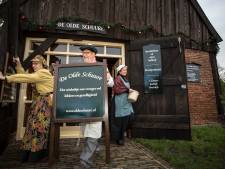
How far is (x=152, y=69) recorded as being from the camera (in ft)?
20.9

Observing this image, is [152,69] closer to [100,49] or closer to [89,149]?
[100,49]

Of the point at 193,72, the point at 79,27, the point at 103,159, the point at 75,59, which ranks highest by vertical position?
the point at 79,27

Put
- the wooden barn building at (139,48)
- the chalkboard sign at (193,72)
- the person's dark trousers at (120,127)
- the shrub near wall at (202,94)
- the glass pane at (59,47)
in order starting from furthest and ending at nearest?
the chalkboard sign at (193,72) → the shrub near wall at (202,94) → the glass pane at (59,47) → the wooden barn building at (139,48) → the person's dark trousers at (120,127)

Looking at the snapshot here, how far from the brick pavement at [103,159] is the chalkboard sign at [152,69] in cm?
161

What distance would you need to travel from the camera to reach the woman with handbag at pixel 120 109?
5.61 meters

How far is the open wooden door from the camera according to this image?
19.6ft

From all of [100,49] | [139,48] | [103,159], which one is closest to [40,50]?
[100,49]

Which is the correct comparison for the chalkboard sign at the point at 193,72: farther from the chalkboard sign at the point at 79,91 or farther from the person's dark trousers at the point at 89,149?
the person's dark trousers at the point at 89,149

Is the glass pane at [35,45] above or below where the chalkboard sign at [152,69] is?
above

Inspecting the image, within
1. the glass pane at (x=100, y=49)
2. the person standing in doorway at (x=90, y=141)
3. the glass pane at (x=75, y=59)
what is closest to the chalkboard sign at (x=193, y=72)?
the glass pane at (x=100, y=49)

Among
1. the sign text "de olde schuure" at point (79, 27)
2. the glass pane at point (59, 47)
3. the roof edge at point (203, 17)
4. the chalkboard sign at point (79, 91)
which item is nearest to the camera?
the chalkboard sign at point (79, 91)

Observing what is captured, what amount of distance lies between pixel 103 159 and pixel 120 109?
1.56 meters

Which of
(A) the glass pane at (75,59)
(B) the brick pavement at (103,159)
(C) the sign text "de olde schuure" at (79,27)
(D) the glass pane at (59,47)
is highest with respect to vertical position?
(C) the sign text "de olde schuure" at (79,27)

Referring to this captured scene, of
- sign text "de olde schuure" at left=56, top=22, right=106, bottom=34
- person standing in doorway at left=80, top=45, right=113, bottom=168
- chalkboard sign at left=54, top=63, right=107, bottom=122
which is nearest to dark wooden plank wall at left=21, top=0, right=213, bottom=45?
sign text "de olde schuure" at left=56, top=22, right=106, bottom=34
